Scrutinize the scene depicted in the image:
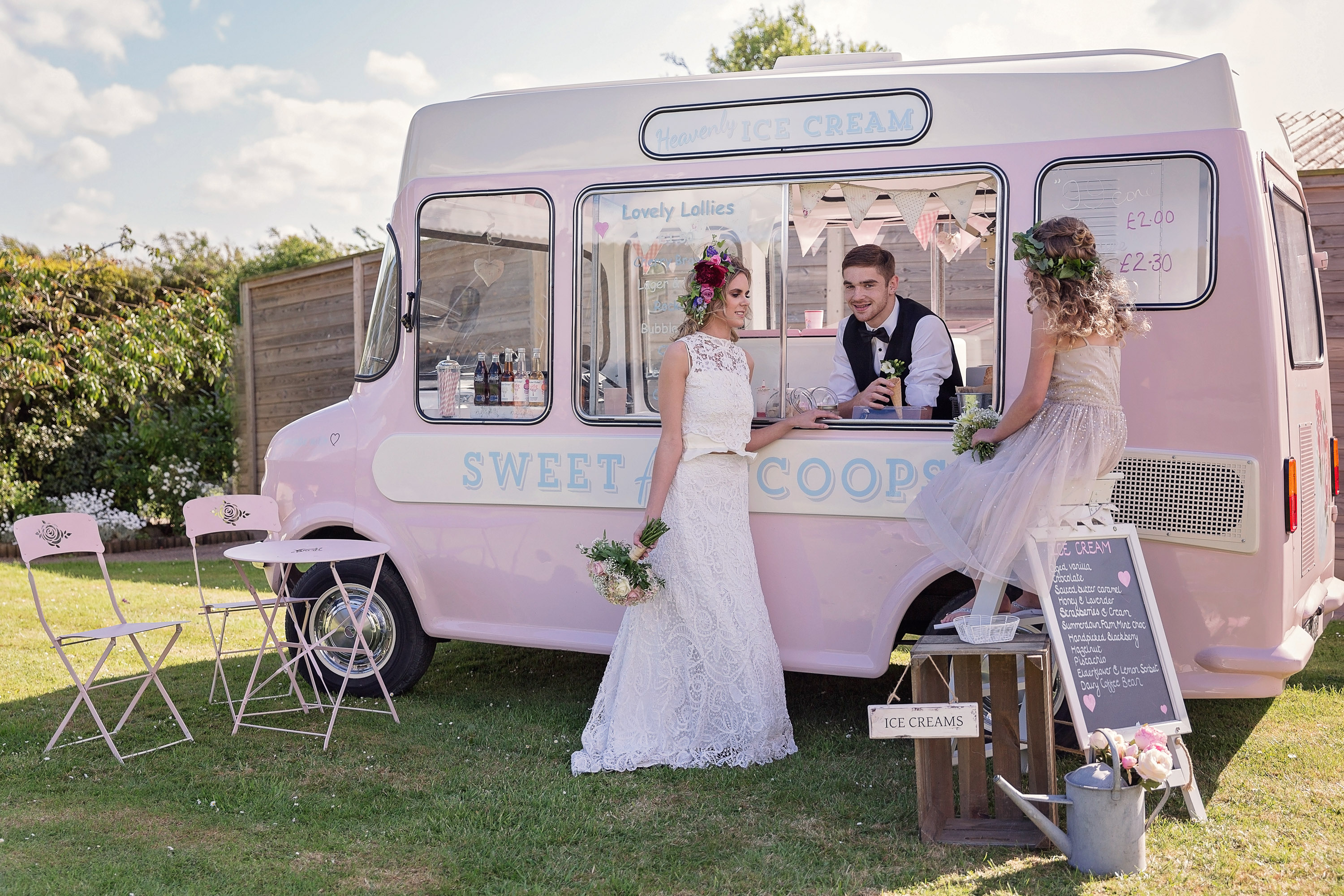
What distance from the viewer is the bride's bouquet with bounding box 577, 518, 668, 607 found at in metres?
4.16

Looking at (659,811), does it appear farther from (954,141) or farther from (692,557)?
(954,141)

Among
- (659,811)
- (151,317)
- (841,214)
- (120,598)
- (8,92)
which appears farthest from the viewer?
(8,92)

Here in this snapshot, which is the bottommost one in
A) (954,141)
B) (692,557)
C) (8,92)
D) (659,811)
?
(659,811)

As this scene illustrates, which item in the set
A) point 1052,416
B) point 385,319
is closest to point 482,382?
point 385,319

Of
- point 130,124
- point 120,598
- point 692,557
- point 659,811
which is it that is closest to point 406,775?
point 659,811

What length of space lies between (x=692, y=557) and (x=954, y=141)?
198cm

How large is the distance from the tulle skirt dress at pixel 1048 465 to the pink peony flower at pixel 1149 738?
591mm

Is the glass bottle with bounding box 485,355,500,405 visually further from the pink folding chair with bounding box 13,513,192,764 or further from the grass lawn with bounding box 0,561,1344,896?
the pink folding chair with bounding box 13,513,192,764

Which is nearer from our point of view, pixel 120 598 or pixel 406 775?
pixel 406 775

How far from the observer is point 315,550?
187 inches

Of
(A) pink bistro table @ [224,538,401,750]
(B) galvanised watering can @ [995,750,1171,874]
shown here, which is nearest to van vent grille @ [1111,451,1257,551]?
(B) galvanised watering can @ [995,750,1171,874]

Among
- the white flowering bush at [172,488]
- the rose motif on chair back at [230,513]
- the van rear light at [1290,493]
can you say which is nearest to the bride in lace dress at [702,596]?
the van rear light at [1290,493]

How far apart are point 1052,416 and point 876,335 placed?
1.23 meters

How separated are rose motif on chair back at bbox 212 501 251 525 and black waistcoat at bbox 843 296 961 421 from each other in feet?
9.76
